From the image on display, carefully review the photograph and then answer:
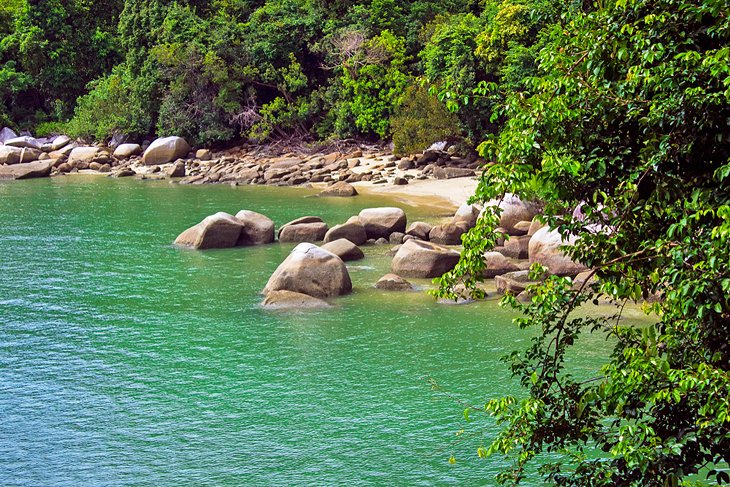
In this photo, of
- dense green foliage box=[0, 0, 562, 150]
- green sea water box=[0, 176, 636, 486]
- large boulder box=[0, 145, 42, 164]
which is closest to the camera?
green sea water box=[0, 176, 636, 486]

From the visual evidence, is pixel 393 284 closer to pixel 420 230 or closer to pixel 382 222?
pixel 420 230

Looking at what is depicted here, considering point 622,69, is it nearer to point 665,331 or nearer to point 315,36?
point 665,331

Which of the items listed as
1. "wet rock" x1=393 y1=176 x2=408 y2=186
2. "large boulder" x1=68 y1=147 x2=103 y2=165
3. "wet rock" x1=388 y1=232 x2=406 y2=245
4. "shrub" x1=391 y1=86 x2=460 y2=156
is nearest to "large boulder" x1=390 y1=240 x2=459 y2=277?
"wet rock" x1=388 y1=232 x2=406 y2=245

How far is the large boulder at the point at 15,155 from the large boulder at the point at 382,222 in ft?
85.6

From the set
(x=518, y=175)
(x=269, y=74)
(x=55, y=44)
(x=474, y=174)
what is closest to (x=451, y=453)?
(x=518, y=175)

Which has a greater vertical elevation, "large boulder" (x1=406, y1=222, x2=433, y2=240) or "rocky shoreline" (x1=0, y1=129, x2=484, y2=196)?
"rocky shoreline" (x1=0, y1=129, x2=484, y2=196)

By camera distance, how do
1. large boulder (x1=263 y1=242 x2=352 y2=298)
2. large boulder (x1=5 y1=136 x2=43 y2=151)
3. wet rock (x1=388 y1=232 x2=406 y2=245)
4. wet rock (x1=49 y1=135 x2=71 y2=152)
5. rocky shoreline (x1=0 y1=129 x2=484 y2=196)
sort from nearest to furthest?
large boulder (x1=263 y1=242 x2=352 y2=298) < wet rock (x1=388 y1=232 x2=406 y2=245) < rocky shoreline (x1=0 y1=129 x2=484 y2=196) < large boulder (x1=5 y1=136 x2=43 y2=151) < wet rock (x1=49 y1=135 x2=71 y2=152)

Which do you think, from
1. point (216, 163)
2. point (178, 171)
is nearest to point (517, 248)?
point (178, 171)

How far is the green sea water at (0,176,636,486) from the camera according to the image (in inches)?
359

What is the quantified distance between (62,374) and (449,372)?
5.16 m

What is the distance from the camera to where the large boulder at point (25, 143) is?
44125 mm

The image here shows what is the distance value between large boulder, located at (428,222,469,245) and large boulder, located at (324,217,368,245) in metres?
1.61

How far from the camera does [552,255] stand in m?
16.8

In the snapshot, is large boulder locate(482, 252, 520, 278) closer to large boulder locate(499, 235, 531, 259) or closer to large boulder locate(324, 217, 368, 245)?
large boulder locate(499, 235, 531, 259)
